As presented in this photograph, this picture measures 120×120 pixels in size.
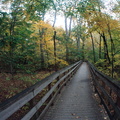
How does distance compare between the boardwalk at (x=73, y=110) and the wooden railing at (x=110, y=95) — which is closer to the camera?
the wooden railing at (x=110, y=95)

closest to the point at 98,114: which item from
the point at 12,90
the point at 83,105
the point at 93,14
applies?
the point at 83,105

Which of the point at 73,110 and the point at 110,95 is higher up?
the point at 110,95

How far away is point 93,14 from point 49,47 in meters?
7.67

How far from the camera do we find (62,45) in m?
20.0

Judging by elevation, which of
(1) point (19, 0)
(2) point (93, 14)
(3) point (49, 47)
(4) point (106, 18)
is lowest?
(3) point (49, 47)

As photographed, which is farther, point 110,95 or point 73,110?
point 110,95

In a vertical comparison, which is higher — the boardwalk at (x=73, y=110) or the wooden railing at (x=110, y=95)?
the wooden railing at (x=110, y=95)

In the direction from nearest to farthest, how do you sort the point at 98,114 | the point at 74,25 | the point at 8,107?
the point at 8,107 < the point at 98,114 < the point at 74,25

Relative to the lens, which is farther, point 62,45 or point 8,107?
point 62,45

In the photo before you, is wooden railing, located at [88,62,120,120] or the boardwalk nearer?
wooden railing, located at [88,62,120,120]

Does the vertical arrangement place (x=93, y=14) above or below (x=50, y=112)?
above

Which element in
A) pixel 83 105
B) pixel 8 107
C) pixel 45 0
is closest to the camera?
pixel 8 107

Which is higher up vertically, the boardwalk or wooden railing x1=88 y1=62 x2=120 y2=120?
wooden railing x1=88 y1=62 x2=120 y2=120

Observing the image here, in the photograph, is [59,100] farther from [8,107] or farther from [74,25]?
[74,25]
